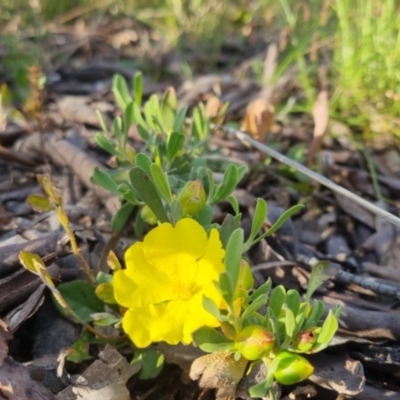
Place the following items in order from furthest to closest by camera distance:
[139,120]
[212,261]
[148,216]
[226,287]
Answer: [139,120]
[148,216]
[212,261]
[226,287]

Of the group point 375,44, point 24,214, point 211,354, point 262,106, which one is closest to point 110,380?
point 211,354

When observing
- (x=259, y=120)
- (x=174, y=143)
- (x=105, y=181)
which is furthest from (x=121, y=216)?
(x=259, y=120)

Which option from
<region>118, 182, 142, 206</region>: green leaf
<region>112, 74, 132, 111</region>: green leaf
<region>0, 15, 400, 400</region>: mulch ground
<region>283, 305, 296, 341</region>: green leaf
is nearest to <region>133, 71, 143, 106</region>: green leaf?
<region>112, 74, 132, 111</region>: green leaf

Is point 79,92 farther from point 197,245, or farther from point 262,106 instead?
point 197,245

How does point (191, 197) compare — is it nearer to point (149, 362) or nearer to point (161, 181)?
point (161, 181)

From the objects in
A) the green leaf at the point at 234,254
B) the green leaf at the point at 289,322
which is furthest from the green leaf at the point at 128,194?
the green leaf at the point at 289,322

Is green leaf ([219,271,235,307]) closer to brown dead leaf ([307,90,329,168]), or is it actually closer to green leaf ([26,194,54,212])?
green leaf ([26,194,54,212])
